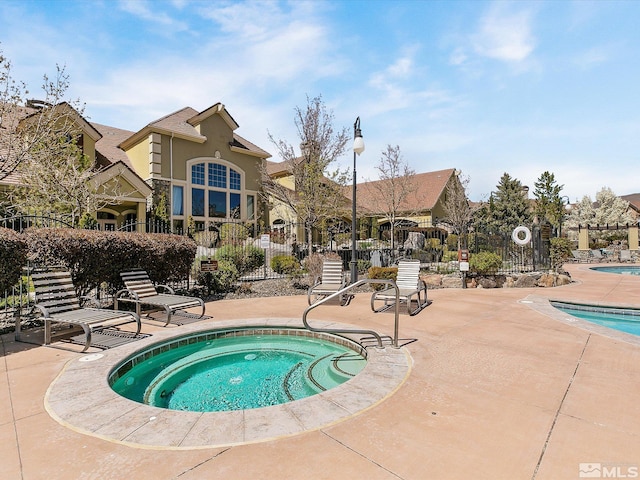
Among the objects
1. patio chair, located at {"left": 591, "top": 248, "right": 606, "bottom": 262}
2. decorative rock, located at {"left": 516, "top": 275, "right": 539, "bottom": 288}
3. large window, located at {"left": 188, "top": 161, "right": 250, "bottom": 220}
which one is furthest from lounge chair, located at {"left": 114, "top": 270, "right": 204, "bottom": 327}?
patio chair, located at {"left": 591, "top": 248, "right": 606, "bottom": 262}

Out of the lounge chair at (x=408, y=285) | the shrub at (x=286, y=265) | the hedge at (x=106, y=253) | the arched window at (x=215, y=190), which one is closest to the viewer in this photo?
the hedge at (x=106, y=253)

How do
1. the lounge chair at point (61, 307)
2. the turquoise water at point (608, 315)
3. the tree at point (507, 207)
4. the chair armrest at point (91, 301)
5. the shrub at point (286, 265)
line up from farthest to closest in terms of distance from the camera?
the tree at point (507, 207)
the shrub at point (286, 265)
the turquoise water at point (608, 315)
the chair armrest at point (91, 301)
the lounge chair at point (61, 307)

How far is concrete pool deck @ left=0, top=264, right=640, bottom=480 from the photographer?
2461mm

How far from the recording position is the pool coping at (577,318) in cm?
590

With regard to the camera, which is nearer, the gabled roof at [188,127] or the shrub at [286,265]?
the shrub at [286,265]

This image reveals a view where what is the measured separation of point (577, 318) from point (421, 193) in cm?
2827

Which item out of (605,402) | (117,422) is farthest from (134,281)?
(605,402)

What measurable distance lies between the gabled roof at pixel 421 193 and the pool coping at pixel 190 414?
88.9 ft

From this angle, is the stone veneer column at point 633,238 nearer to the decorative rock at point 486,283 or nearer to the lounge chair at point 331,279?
the decorative rock at point 486,283

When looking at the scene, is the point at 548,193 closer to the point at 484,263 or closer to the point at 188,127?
the point at 484,263

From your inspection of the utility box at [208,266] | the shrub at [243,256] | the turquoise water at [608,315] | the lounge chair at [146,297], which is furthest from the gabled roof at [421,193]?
the lounge chair at [146,297]

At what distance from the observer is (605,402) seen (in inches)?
138

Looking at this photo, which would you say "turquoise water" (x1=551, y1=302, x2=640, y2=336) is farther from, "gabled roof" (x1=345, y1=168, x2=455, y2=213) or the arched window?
"gabled roof" (x1=345, y1=168, x2=455, y2=213)

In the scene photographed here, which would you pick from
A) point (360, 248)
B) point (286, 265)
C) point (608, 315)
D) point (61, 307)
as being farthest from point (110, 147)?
point (608, 315)
